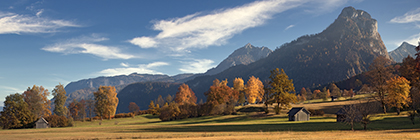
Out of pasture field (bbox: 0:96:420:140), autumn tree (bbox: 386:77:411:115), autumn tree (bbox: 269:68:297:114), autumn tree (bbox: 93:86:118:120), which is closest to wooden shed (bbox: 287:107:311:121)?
autumn tree (bbox: 269:68:297:114)

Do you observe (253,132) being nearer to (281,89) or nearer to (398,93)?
(281,89)

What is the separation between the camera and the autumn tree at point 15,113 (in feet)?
208

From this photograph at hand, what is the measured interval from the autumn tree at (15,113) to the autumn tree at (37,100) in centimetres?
363

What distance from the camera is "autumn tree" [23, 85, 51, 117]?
234 feet

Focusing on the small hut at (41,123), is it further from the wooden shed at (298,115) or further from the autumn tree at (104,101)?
the wooden shed at (298,115)

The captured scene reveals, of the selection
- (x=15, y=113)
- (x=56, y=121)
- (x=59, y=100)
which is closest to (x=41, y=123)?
(x=56, y=121)

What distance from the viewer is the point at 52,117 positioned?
67.2 meters

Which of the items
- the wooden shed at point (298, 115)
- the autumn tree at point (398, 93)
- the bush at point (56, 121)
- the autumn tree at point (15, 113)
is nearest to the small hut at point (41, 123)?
the bush at point (56, 121)

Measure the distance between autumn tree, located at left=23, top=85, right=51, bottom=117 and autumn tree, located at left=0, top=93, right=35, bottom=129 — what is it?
3.63 m

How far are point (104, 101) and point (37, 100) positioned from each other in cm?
1838

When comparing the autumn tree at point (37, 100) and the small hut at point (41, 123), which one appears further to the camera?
the autumn tree at point (37, 100)

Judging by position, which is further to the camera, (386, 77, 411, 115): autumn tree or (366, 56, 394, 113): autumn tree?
(366, 56, 394, 113): autumn tree

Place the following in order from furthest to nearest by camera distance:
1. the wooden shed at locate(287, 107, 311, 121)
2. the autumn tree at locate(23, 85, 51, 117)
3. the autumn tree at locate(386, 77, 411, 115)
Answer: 1. the autumn tree at locate(23, 85, 51, 117)
2. the wooden shed at locate(287, 107, 311, 121)
3. the autumn tree at locate(386, 77, 411, 115)

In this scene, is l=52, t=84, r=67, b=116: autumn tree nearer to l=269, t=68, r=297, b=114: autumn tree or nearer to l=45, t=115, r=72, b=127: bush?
l=45, t=115, r=72, b=127: bush
